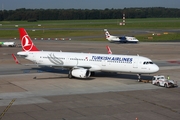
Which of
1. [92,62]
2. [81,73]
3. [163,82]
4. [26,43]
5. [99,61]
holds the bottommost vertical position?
[163,82]

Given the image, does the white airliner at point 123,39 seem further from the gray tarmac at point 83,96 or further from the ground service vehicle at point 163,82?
the ground service vehicle at point 163,82

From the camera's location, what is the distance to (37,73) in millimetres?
60562

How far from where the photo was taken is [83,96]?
44094mm

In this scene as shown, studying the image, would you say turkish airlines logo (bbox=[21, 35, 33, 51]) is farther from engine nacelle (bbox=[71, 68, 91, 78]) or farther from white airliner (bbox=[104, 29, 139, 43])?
white airliner (bbox=[104, 29, 139, 43])

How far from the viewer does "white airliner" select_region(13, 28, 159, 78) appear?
5353 cm

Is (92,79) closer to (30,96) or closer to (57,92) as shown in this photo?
(57,92)

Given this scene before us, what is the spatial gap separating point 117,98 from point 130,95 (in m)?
2.38

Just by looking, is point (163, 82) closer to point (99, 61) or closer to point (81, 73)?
point (99, 61)

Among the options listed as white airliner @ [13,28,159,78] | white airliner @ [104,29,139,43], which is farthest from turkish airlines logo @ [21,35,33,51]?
white airliner @ [104,29,139,43]

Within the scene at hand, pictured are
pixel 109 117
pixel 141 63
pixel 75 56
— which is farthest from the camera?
pixel 75 56

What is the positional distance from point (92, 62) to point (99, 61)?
3.94 ft

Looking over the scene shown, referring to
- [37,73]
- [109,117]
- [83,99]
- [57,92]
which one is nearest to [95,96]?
[83,99]

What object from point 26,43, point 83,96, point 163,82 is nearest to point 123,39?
point 26,43

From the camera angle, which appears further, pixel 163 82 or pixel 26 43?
pixel 26 43
